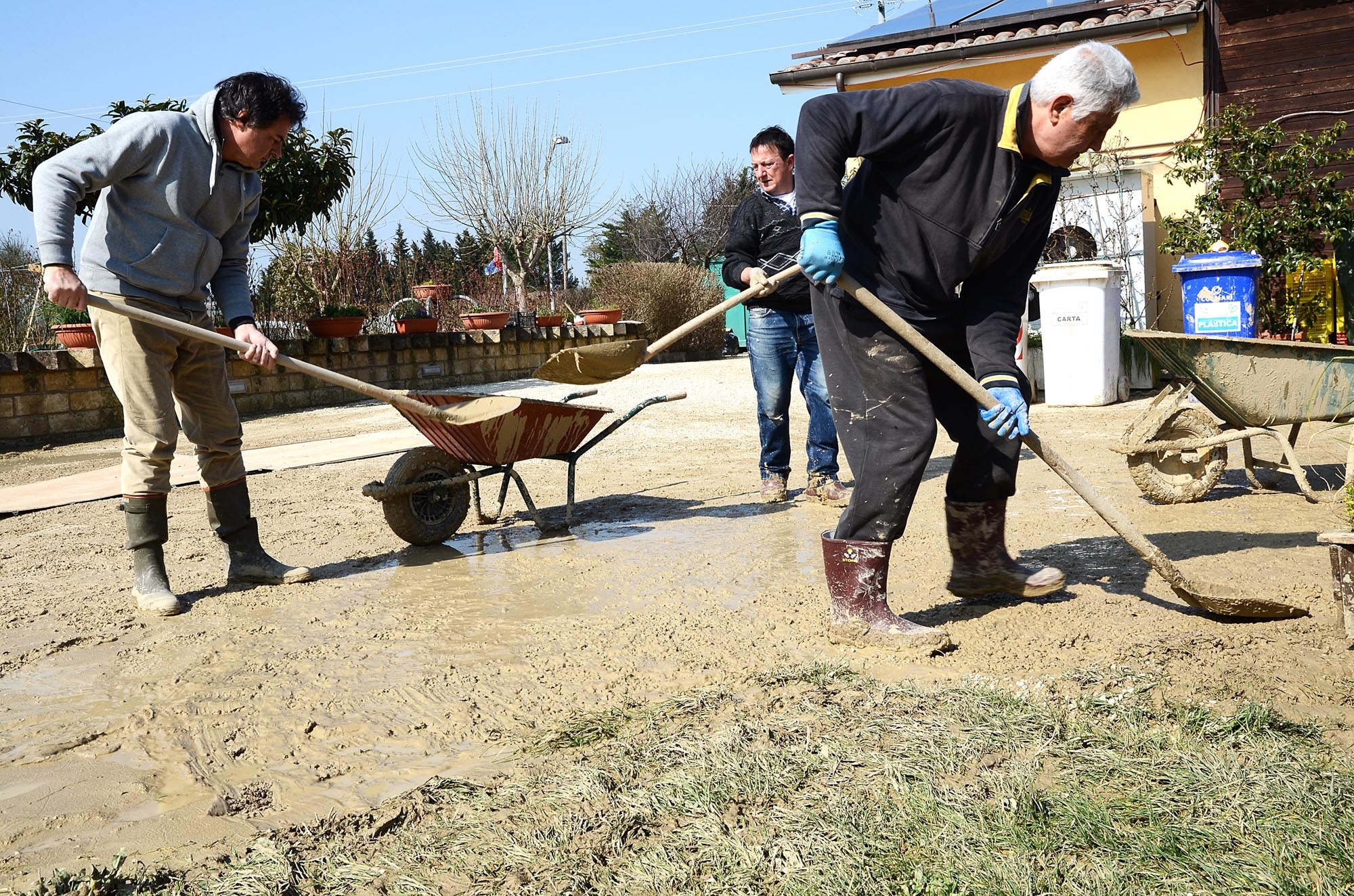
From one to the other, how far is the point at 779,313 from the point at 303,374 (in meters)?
7.25

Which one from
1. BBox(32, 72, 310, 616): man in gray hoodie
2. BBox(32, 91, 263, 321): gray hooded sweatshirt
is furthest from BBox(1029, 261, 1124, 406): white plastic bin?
BBox(32, 91, 263, 321): gray hooded sweatshirt

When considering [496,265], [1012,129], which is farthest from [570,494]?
[496,265]

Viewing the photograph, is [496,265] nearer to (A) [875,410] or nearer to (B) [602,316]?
(B) [602,316]

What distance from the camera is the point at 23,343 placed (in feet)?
35.8

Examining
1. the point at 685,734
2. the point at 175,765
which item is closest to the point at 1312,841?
the point at 685,734

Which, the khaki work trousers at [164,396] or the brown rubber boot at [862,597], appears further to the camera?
the khaki work trousers at [164,396]

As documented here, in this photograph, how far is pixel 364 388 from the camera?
393 centimetres

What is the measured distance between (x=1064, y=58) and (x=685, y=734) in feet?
6.46

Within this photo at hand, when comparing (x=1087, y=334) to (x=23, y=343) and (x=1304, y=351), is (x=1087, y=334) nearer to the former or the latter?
(x=1304, y=351)

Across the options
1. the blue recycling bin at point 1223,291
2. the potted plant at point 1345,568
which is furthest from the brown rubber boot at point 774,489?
the blue recycling bin at point 1223,291

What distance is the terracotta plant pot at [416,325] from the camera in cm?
1229

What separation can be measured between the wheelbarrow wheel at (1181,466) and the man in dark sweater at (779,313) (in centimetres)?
136

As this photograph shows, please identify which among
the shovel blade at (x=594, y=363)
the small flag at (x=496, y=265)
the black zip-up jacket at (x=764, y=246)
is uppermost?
the small flag at (x=496, y=265)

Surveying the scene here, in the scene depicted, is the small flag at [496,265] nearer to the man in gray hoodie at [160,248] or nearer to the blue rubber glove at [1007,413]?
the man in gray hoodie at [160,248]
